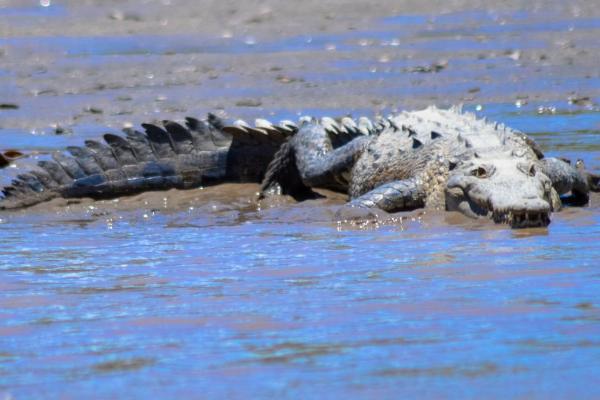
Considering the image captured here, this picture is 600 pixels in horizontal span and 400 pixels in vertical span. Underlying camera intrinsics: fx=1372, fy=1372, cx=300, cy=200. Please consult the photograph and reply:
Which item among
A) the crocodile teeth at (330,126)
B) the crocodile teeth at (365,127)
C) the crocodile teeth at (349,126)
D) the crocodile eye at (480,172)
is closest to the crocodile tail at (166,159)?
the crocodile teeth at (330,126)

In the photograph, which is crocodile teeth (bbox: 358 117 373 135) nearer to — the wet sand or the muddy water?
the muddy water

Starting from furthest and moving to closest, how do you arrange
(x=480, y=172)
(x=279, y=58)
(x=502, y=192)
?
(x=279, y=58), (x=480, y=172), (x=502, y=192)

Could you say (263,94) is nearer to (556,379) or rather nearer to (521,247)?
(521,247)

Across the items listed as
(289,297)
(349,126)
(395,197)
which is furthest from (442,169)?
(289,297)

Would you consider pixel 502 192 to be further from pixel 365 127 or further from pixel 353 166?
pixel 365 127

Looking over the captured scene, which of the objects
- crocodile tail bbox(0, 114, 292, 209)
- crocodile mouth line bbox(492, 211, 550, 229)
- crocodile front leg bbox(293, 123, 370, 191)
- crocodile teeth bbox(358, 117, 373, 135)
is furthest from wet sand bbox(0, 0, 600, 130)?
crocodile mouth line bbox(492, 211, 550, 229)

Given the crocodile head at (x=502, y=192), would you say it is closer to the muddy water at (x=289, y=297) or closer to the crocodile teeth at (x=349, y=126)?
the muddy water at (x=289, y=297)

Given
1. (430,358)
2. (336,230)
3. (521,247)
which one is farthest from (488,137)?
(430,358)

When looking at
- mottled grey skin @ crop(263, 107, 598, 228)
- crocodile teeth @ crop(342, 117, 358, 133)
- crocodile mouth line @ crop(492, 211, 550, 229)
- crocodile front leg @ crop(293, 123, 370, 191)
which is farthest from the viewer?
crocodile teeth @ crop(342, 117, 358, 133)
